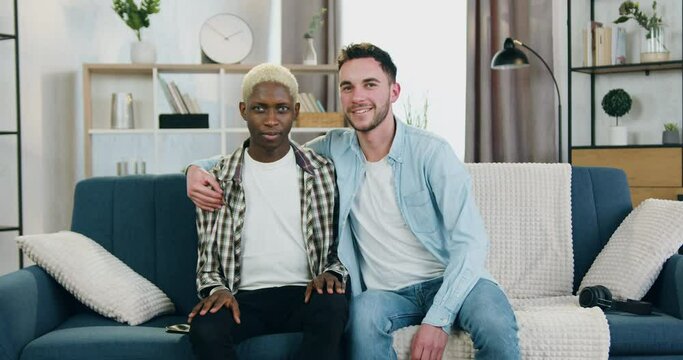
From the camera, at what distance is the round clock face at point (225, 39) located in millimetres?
4996

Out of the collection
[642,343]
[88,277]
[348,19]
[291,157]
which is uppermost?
[348,19]

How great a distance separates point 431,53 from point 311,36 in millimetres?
764

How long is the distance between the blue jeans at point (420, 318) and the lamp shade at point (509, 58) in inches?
97.0

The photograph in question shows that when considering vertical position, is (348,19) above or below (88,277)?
above

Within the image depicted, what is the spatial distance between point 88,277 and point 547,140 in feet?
10.5

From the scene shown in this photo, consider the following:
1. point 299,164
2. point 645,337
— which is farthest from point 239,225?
point 645,337

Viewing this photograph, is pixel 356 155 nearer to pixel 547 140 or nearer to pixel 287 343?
pixel 287 343

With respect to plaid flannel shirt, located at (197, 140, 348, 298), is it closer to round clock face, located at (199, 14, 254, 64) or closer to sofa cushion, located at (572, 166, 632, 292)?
sofa cushion, located at (572, 166, 632, 292)

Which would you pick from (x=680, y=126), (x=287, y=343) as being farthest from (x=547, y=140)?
(x=287, y=343)

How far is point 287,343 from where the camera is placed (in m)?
2.33

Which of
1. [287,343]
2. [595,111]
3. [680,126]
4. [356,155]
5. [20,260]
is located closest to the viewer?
[287,343]

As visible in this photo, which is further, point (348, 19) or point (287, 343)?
point (348, 19)

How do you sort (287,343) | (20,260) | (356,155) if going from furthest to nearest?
1. (20,260)
2. (356,155)
3. (287,343)

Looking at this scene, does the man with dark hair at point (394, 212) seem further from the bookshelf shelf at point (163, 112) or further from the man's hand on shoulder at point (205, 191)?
the bookshelf shelf at point (163, 112)
